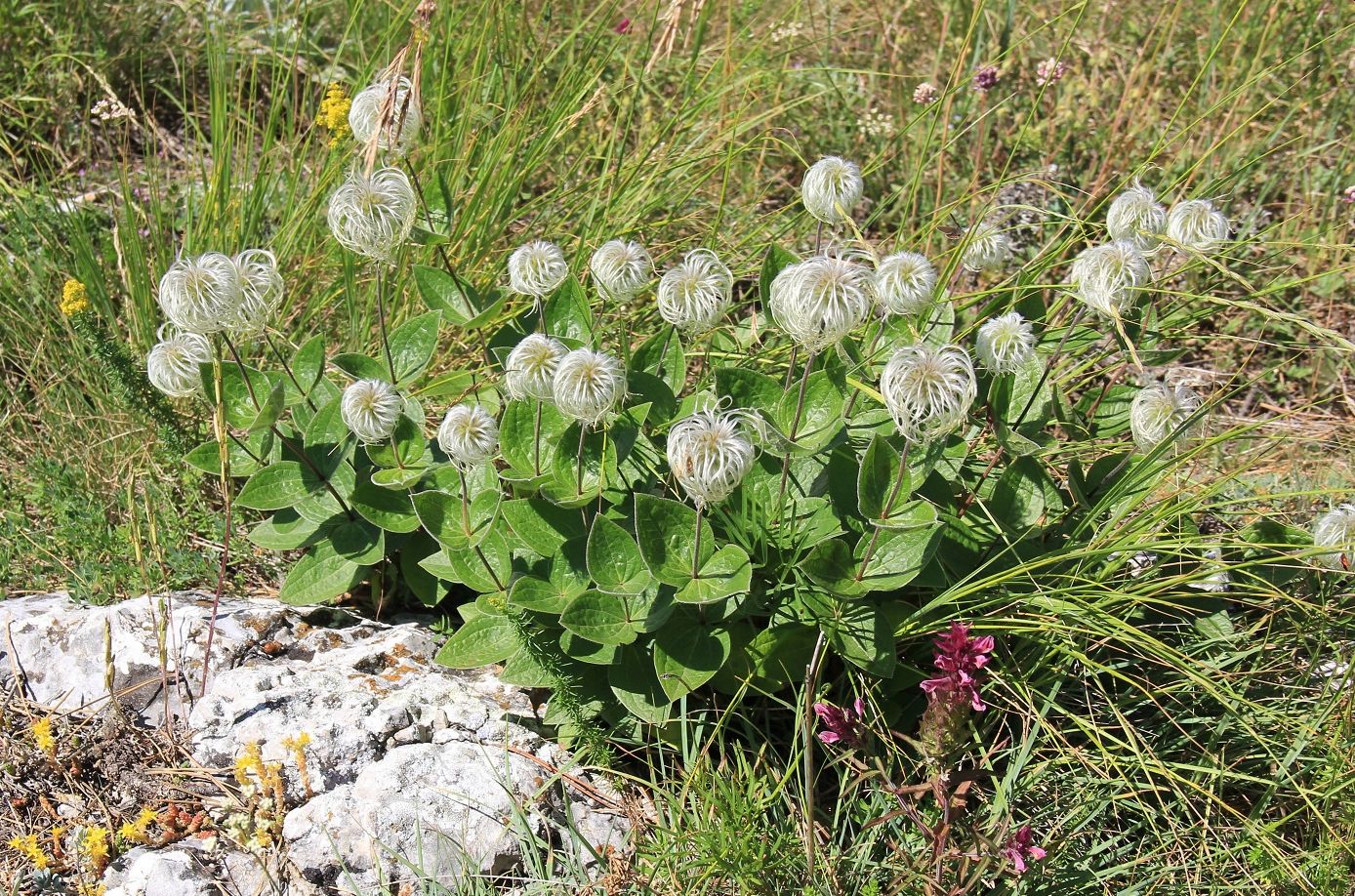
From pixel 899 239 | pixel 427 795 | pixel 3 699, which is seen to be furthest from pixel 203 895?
pixel 899 239

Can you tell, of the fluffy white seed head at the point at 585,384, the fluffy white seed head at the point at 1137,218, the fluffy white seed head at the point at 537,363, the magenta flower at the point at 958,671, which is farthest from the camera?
the fluffy white seed head at the point at 1137,218

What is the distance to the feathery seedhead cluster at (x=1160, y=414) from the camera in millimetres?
2457

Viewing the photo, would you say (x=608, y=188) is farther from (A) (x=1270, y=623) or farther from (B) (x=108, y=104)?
(A) (x=1270, y=623)

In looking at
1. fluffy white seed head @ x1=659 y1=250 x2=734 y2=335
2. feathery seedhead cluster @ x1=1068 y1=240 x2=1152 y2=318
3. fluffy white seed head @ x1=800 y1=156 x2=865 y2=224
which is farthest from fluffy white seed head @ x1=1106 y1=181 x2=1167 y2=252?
fluffy white seed head @ x1=659 y1=250 x2=734 y2=335

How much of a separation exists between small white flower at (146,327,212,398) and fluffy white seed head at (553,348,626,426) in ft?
3.22

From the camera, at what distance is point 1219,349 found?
4297 mm

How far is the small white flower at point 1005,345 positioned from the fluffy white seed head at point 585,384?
0.86 metres

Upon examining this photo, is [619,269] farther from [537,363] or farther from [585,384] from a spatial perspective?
[585,384]

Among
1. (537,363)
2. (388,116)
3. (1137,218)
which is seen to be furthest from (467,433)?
(1137,218)

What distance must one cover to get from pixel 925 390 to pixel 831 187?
700 millimetres

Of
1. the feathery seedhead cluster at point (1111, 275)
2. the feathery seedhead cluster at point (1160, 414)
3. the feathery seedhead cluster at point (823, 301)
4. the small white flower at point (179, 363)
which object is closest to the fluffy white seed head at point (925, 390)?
the feathery seedhead cluster at point (823, 301)

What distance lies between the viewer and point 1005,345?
246 cm

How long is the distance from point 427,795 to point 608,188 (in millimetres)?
2308

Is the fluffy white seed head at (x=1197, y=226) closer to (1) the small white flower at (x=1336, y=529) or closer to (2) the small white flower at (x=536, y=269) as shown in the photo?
(1) the small white flower at (x=1336, y=529)
